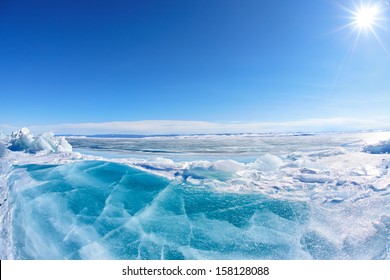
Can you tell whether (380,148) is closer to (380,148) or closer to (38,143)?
(380,148)

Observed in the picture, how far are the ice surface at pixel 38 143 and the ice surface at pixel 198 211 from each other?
1.53 metres

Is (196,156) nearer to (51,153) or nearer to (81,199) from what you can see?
(81,199)

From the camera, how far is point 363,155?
5746mm

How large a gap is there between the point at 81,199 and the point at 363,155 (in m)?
6.58

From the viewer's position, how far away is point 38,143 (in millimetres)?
6500

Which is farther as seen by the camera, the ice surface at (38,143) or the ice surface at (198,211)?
the ice surface at (38,143)

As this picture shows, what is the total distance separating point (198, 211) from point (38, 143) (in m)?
5.49

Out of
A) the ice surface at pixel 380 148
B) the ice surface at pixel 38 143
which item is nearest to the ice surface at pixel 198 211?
the ice surface at pixel 380 148

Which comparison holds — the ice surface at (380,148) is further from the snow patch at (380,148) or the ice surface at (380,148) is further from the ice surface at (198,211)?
the ice surface at (198,211)

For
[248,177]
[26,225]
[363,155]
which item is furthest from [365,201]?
[26,225]

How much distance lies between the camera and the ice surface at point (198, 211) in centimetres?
316

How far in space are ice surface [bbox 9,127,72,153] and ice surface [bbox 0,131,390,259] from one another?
1525mm

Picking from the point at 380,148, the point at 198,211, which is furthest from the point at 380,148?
the point at 198,211
